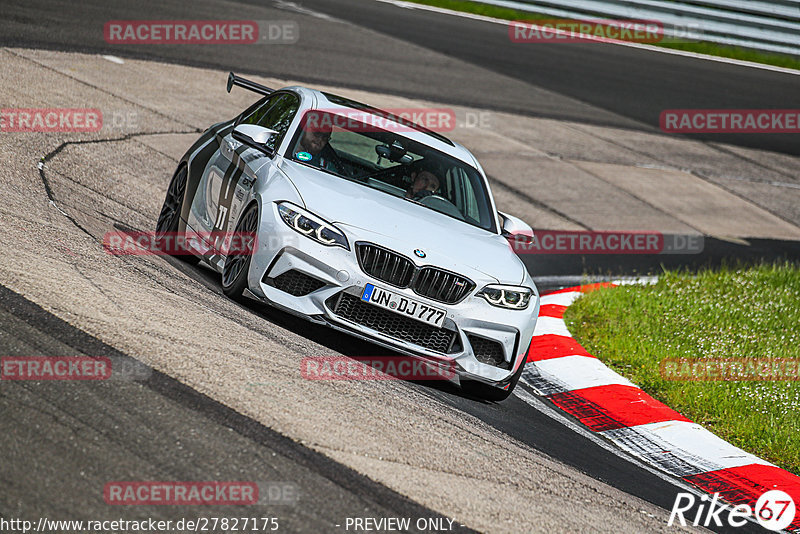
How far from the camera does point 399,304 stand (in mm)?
6004

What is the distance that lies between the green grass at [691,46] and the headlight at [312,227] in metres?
21.2

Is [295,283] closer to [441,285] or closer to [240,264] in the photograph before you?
[240,264]

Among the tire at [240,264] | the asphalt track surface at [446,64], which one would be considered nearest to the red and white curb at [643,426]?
the tire at [240,264]

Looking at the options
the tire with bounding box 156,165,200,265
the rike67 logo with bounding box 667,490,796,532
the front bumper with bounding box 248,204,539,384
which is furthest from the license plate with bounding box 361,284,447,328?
the tire with bounding box 156,165,200,265

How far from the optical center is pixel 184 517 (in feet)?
11.7

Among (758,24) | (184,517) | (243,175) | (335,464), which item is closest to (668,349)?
(243,175)

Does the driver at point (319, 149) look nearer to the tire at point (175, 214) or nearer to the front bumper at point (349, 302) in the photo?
the front bumper at point (349, 302)

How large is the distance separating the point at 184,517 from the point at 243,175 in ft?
12.1

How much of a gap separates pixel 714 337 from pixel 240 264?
4.54m

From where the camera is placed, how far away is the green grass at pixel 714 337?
708cm

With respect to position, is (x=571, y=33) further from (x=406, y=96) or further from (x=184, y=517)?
(x=184, y=517)

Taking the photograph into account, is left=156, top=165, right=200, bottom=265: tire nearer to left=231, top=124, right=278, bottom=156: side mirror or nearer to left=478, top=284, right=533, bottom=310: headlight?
left=231, top=124, right=278, bottom=156: side mirror

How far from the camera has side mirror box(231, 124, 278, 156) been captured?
22.7 ft

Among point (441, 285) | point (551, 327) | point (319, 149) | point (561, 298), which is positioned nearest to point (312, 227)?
point (441, 285)
